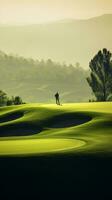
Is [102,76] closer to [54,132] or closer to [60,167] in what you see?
[54,132]

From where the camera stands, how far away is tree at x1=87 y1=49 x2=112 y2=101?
108562mm

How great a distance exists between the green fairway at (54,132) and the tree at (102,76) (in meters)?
37.3

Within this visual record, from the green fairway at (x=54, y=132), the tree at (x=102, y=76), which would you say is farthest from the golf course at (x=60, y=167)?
the tree at (x=102, y=76)

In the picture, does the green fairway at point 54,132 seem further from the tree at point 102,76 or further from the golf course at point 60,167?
the tree at point 102,76

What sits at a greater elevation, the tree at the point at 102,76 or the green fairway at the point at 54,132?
the tree at the point at 102,76

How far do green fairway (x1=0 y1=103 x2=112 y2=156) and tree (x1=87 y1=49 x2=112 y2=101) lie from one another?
37263mm

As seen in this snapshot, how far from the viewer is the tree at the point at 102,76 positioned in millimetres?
108562

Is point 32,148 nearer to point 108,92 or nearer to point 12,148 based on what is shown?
point 12,148

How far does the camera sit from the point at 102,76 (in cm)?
10969

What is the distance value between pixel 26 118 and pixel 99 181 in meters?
33.8

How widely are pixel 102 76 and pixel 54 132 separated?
6072 centimetres

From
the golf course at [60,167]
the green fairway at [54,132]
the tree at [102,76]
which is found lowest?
the golf course at [60,167]

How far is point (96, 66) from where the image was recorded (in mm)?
112500

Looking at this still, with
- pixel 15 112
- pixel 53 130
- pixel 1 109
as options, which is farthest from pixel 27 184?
pixel 1 109
